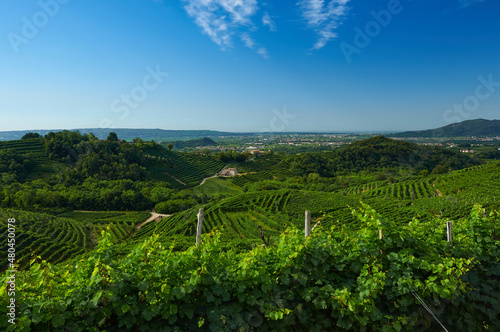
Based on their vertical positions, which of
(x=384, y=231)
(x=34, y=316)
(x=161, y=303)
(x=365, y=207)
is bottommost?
(x=161, y=303)

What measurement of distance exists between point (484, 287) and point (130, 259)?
4.72 m

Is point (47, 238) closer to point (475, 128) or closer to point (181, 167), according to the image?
point (181, 167)

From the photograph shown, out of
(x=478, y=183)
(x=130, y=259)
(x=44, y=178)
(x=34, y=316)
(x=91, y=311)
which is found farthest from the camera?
(x=44, y=178)

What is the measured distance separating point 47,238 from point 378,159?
331ft

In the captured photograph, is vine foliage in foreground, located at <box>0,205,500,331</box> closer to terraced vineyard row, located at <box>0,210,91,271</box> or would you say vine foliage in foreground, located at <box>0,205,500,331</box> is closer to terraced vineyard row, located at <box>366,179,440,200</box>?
terraced vineyard row, located at <box>0,210,91,271</box>

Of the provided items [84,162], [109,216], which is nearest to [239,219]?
[109,216]

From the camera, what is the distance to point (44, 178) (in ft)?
183

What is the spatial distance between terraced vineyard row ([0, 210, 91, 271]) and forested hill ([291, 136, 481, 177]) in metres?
68.0

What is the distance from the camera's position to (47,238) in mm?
25891

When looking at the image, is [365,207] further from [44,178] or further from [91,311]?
[44,178]

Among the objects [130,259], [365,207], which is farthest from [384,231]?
[130,259]

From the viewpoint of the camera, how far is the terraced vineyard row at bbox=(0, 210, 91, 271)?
2295cm

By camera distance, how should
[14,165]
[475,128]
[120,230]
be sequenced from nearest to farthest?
[120,230] → [14,165] → [475,128]

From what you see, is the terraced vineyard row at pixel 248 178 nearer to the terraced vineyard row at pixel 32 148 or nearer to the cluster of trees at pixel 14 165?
the cluster of trees at pixel 14 165
